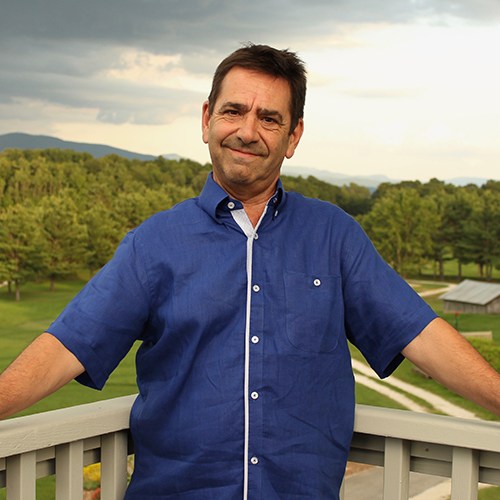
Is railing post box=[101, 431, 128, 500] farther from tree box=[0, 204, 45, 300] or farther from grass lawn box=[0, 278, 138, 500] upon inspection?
tree box=[0, 204, 45, 300]

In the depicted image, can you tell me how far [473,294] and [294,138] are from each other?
1182 inches

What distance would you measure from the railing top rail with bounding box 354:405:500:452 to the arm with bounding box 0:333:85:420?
2.29ft

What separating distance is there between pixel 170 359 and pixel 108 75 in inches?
4821

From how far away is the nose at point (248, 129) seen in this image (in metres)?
1.44

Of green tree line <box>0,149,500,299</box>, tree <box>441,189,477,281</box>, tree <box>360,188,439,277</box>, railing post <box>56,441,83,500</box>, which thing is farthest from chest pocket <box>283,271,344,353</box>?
tree <box>441,189,477,281</box>

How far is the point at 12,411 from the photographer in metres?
1.22

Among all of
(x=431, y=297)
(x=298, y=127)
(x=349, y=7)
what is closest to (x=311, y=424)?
(x=298, y=127)

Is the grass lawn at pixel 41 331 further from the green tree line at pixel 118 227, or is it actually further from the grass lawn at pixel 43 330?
the green tree line at pixel 118 227

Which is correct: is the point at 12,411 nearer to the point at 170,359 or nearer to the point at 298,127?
the point at 170,359

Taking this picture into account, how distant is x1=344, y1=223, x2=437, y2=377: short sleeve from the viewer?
1440mm

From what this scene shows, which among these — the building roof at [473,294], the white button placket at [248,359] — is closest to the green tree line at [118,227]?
the building roof at [473,294]

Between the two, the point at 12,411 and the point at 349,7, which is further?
the point at 349,7

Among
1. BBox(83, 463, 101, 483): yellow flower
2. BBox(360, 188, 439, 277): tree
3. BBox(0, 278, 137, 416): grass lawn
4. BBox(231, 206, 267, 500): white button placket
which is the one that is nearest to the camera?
BBox(231, 206, 267, 500): white button placket

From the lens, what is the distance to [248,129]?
145cm
